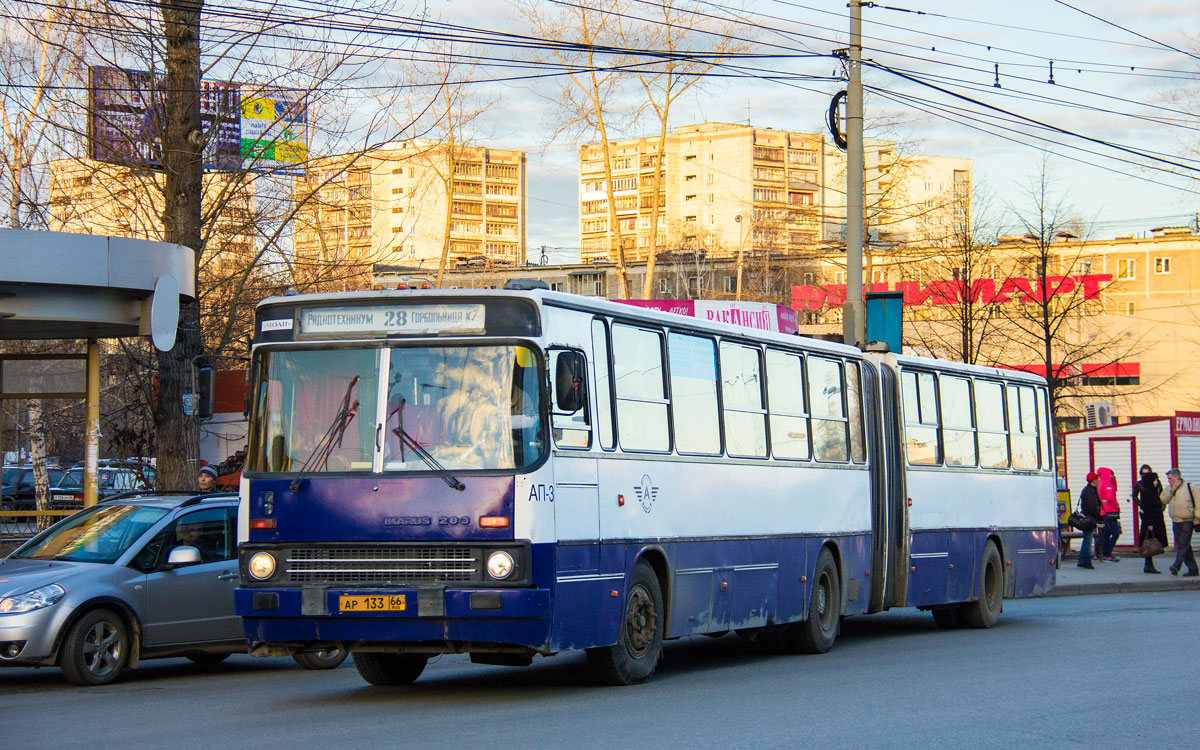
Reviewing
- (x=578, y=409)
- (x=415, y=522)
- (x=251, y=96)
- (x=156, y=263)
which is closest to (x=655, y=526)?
(x=578, y=409)

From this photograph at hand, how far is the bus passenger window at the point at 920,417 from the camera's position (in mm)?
17312

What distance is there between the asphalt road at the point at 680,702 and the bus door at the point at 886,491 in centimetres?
101

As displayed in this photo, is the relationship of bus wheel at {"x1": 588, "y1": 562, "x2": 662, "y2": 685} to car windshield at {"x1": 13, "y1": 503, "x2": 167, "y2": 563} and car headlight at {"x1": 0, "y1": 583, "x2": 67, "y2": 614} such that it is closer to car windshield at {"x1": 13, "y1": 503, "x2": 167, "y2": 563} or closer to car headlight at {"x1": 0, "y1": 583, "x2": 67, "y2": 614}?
car headlight at {"x1": 0, "y1": 583, "x2": 67, "y2": 614}

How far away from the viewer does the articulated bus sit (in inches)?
400

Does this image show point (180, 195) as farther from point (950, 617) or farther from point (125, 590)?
point (950, 617)

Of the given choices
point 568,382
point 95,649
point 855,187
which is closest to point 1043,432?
point 855,187

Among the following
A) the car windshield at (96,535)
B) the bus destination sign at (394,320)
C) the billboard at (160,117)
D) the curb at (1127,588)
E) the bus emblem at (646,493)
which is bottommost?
the curb at (1127,588)

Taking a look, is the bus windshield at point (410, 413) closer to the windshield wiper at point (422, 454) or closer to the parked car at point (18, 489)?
the windshield wiper at point (422, 454)

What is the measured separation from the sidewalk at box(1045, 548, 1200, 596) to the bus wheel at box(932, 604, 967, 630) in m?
4.26

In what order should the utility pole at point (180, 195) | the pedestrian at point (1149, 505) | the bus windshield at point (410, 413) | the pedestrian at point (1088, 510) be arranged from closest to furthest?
the bus windshield at point (410, 413)
the utility pole at point (180, 195)
the pedestrian at point (1149, 505)
the pedestrian at point (1088, 510)

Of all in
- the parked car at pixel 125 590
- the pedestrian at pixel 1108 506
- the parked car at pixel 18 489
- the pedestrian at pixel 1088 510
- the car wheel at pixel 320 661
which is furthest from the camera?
the parked car at pixel 18 489

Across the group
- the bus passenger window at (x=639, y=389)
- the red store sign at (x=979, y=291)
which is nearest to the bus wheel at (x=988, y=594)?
the bus passenger window at (x=639, y=389)

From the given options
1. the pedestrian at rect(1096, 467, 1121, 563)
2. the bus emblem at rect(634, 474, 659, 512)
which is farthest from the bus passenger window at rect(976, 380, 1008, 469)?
the pedestrian at rect(1096, 467, 1121, 563)

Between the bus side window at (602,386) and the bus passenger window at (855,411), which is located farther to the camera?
the bus passenger window at (855,411)
